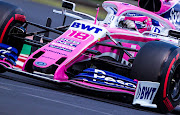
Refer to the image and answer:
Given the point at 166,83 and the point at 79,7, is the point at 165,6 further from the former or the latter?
the point at 79,7

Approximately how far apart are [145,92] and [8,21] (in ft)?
8.68

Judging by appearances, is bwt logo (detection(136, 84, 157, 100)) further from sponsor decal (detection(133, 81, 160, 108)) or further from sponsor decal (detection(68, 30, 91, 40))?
sponsor decal (detection(68, 30, 91, 40))

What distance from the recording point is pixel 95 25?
22.2 ft

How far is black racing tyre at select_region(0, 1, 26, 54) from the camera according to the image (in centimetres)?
668

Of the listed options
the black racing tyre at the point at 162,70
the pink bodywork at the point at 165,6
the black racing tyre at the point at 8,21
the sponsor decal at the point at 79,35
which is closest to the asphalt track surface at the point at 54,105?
the black racing tyre at the point at 162,70

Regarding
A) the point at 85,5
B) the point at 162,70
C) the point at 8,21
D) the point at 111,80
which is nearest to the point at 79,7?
the point at 85,5

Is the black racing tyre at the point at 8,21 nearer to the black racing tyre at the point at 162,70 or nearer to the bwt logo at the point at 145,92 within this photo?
the black racing tyre at the point at 162,70

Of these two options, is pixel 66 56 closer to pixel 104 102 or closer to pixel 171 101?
pixel 104 102

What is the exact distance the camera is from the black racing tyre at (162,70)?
549 cm

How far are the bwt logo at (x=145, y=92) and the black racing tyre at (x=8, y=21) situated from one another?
2507 millimetres

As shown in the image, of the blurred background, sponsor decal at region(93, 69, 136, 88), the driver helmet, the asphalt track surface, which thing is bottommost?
the asphalt track surface

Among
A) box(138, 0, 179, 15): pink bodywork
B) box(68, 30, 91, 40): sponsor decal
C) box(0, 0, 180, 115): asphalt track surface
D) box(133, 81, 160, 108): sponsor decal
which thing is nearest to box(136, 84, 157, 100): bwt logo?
box(133, 81, 160, 108): sponsor decal

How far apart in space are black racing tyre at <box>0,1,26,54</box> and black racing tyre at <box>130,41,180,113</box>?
228 cm

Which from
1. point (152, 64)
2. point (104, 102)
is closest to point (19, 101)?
point (104, 102)
